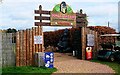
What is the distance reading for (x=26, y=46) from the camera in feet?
58.7

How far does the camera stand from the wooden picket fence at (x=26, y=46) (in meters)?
17.7

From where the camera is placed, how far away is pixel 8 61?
17.4 metres

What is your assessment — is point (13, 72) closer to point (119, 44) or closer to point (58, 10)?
point (58, 10)

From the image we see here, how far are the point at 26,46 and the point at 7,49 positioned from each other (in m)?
1.13

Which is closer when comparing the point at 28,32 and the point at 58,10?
the point at 28,32

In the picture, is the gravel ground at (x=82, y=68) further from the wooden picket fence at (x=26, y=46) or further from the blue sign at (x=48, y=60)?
the wooden picket fence at (x=26, y=46)

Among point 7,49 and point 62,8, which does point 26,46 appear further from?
point 62,8

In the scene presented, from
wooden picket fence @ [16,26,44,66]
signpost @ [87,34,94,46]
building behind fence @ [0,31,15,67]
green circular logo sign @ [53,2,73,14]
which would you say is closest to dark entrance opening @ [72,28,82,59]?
signpost @ [87,34,94,46]

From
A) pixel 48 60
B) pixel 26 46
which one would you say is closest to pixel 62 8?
pixel 26 46

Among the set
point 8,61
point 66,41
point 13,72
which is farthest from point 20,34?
point 66,41

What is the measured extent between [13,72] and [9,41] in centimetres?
307

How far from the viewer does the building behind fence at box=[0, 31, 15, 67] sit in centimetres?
1708

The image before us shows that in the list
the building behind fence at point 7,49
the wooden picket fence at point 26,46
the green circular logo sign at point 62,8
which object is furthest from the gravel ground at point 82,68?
the green circular logo sign at point 62,8

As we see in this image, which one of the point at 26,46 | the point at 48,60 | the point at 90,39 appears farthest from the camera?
the point at 90,39
